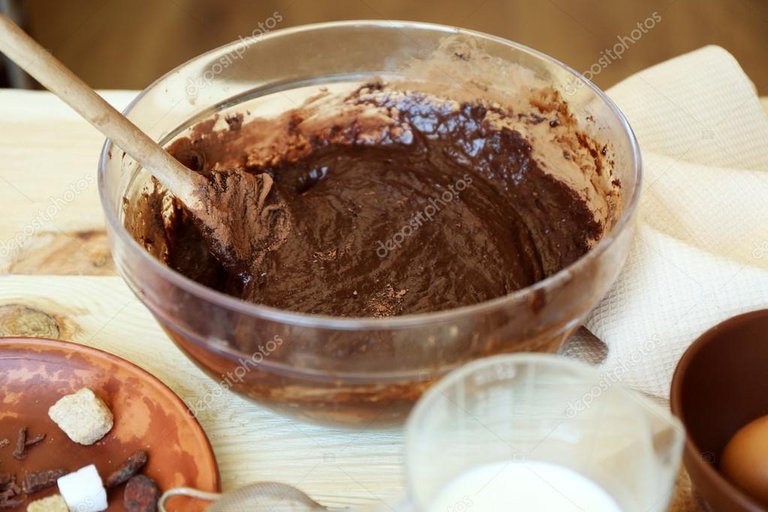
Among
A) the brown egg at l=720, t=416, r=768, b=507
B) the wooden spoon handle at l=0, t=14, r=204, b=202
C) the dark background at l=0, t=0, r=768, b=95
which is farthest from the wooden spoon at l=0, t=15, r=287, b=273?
the dark background at l=0, t=0, r=768, b=95

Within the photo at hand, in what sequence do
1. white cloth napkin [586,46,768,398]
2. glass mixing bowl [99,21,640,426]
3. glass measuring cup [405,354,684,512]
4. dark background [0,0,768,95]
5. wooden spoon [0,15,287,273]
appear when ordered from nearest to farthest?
1. glass measuring cup [405,354,684,512]
2. glass mixing bowl [99,21,640,426]
3. wooden spoon [0,15,287,273]
4. white cloth napkin [586,46,768,398]
5. dark background [0,0,768,95]

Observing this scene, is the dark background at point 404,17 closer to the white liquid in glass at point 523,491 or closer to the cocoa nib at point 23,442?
the cocoa nib at point 23,442

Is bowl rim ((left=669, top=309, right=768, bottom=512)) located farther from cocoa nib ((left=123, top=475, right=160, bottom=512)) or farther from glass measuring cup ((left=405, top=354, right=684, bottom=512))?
cocoa nib ((left=123, top=475, right=160, bottom=512))

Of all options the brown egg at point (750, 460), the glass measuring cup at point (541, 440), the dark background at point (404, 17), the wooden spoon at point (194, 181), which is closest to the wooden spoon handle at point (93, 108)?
the wooden spoon at point (194, 181)

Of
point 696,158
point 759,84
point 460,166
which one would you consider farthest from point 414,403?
point 759,84

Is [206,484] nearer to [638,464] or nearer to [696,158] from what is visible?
[638,464]

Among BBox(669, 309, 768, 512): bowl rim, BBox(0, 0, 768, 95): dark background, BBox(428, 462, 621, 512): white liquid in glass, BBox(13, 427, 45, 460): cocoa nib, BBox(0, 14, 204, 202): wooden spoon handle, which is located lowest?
BBox(0, 0, 768, 95): dark background

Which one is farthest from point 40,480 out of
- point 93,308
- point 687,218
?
point 687,218

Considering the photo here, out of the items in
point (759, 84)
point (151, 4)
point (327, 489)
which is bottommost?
point (759, 84)
